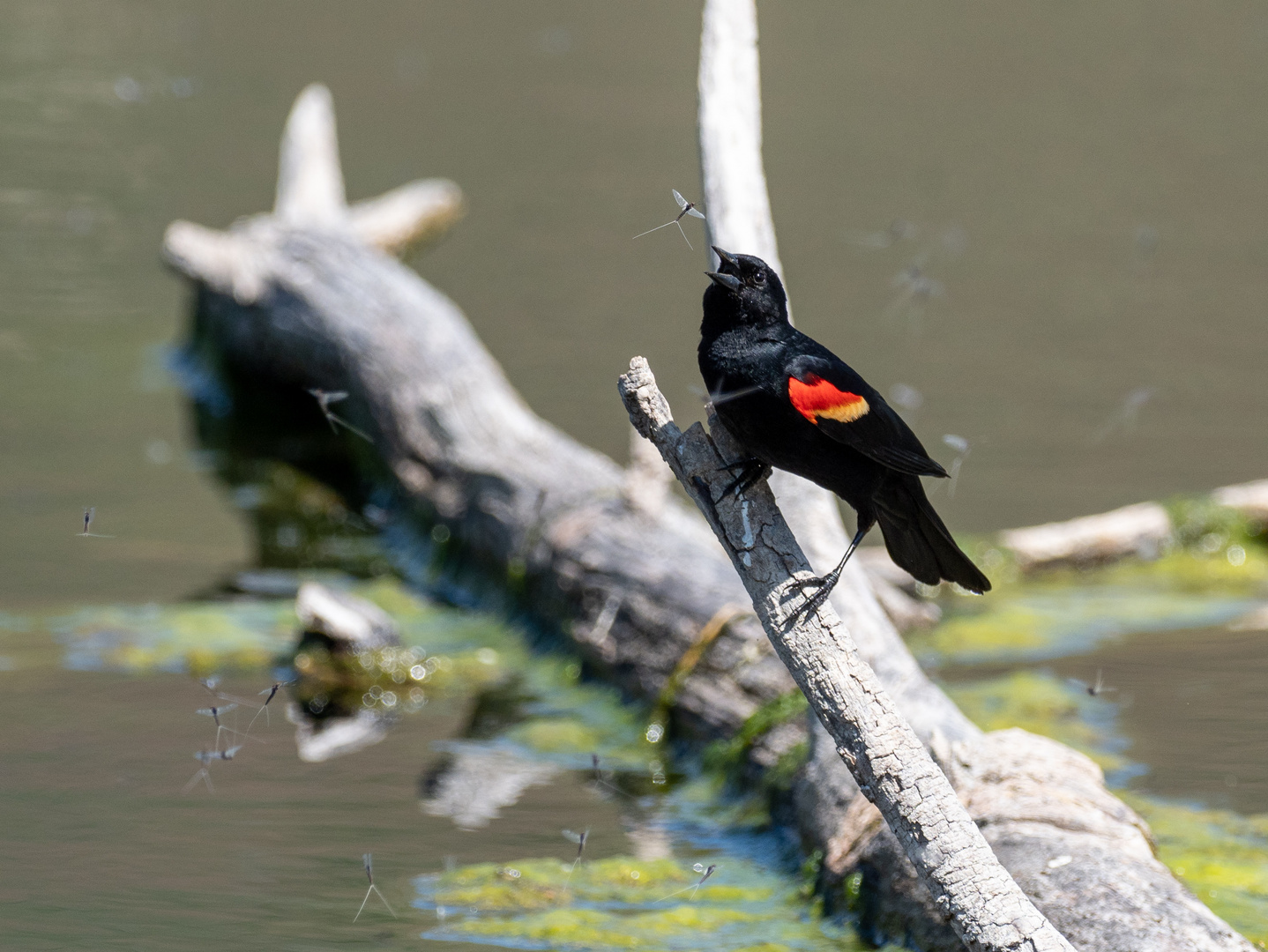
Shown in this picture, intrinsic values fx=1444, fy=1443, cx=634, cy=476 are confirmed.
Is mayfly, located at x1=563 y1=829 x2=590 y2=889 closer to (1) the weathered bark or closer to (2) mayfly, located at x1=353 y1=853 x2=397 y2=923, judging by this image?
(2) mayfly, located at x1=353 y1=853 x2=397 y2=923

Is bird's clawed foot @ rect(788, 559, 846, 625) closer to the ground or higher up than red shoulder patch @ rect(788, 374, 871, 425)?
closer to the ground

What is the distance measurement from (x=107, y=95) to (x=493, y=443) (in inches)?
413

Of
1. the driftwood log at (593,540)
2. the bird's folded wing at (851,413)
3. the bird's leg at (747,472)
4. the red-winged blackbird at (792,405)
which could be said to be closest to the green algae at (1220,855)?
the driftwood log at (593,540)

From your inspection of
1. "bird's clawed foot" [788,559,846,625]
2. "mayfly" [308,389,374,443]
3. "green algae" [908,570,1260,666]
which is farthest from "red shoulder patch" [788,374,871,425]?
"green algae" [908,570,1260,666]

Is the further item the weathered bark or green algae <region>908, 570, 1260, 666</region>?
green algae <region>908, 570, 1260, 666</region>

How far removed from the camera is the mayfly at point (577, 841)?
4.27 m

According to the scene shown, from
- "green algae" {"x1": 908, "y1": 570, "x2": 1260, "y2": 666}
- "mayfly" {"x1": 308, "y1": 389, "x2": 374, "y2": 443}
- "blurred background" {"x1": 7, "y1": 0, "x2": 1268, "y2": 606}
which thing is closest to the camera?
"mayfly" {"x1": 308, "y1": 389, "x2": 374, "y2": 443}

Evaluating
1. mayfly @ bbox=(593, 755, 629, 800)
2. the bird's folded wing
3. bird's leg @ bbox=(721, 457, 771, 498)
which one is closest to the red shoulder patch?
the bird's folded wing

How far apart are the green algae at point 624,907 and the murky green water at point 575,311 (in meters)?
0.06

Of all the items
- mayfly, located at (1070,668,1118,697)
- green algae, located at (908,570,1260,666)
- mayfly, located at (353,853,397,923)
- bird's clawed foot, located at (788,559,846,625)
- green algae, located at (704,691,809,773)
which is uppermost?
green algae, located at (908,570,1260,666)

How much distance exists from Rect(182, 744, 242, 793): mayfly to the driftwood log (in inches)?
58.6

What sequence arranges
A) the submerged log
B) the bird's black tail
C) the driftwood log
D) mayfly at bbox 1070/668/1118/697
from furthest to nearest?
the submerged log, mayfly at bbox 1070/668/1118/697, the driftwood log, the bird's black tail

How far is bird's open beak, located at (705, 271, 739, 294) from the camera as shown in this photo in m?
3.06

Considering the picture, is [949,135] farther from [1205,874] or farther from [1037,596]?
[1205,874]
